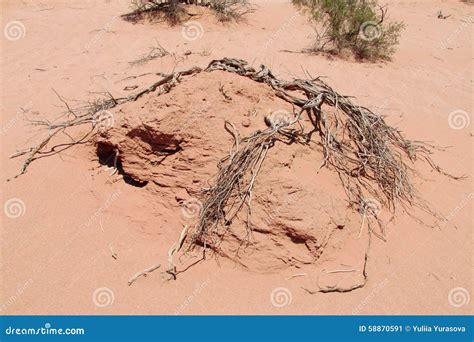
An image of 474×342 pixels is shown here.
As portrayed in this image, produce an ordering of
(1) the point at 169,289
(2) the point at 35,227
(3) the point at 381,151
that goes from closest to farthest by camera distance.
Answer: (1) the point at 169,289, (2) the point at 35,227, (3) the point at 381,151

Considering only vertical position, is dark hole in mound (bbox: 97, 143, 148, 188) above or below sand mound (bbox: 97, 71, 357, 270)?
below

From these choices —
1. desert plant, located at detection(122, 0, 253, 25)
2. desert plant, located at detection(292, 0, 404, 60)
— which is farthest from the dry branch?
desert plant, located at detection(122, 0, 253, 25)

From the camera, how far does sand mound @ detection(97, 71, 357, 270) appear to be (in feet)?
9.49

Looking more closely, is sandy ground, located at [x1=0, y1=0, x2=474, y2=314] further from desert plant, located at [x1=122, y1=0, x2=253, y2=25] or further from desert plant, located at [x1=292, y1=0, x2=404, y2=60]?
desert plant, located at [x1=122, y1=0, x2=253, y2=25]

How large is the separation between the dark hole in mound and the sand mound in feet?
0.05

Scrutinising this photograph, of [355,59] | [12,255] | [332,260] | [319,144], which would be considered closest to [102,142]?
[12,255]

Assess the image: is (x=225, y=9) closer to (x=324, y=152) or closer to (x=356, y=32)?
(x=356, y=32)

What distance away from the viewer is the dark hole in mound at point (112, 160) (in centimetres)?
352

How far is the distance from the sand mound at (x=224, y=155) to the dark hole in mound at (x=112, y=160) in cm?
1

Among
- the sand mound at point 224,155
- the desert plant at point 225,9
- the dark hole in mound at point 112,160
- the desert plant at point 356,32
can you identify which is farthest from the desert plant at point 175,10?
the sand mound at point 224,155

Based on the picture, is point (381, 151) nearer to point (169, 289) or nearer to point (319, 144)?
point (319, 144)

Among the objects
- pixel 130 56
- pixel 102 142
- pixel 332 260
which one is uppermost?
pixel 102 142

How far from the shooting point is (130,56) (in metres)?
6.68

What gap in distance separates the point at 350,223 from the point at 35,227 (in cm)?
224
